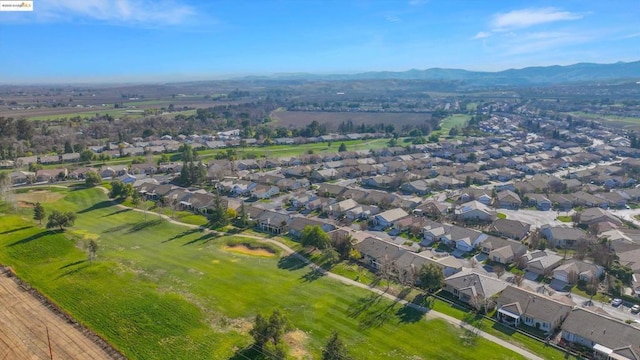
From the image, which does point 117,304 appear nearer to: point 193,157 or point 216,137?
point 193,157

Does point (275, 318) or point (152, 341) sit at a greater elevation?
point (275, 318)

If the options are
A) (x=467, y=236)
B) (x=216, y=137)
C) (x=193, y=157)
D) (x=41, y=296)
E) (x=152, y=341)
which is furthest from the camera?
(x=216, y=137)

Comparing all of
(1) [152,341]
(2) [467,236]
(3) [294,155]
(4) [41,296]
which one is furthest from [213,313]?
(3) [294,155]

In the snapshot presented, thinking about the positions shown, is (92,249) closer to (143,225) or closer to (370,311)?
(143,225)

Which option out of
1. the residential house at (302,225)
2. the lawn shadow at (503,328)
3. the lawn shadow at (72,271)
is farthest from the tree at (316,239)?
the lawn shadow at (72,271)

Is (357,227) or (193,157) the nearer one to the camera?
(357,227)

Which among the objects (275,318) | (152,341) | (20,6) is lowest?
(152,341)

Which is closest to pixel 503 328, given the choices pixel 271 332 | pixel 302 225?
pixel 271 332
